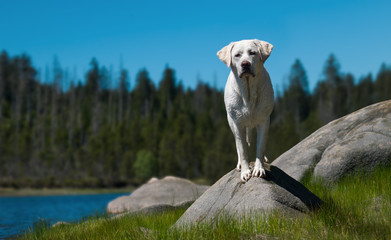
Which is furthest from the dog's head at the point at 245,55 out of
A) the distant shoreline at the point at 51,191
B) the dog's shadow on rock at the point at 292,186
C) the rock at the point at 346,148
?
the distant shoreline at the point at 51,191

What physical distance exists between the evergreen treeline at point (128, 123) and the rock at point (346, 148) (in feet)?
66.3

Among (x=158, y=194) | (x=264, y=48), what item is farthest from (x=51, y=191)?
(x=264, y=48)

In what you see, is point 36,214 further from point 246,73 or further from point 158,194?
point 246,73

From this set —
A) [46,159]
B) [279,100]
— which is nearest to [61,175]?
[46,159]

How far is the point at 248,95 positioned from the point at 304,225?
232 cm

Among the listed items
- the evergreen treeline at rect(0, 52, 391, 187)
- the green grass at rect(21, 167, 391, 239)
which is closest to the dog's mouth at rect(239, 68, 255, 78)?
the green grass at rect(21, 167, 391, 239)

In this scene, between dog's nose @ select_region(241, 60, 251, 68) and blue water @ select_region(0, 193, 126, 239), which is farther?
blue water @ select_region(0, 193, 126, 239)

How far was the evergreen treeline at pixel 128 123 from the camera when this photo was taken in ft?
182

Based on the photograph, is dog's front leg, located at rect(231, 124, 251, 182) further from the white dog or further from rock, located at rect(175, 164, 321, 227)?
rock, located at rect(175, 164, 321, 227)

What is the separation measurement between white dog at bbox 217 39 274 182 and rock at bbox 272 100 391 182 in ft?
13.6

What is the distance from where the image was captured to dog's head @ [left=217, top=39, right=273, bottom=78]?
6891 millimetres

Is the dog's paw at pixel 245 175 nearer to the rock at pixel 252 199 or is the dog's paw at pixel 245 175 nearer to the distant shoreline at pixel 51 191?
the rock at pixel 252 199

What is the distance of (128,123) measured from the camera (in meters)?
87.6

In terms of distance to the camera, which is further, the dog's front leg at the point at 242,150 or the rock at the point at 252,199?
the dog's front leg at the point at 242,150
